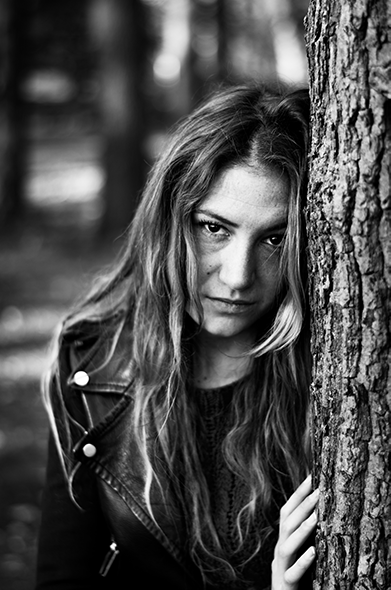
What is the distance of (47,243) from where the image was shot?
11.2m

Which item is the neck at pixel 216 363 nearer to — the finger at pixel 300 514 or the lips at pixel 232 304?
the lips at pixel 232 304

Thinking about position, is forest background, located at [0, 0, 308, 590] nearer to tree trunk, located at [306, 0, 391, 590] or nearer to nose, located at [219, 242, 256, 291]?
nose, located at [219, 242, 256, 291]

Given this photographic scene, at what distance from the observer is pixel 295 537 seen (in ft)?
6.61

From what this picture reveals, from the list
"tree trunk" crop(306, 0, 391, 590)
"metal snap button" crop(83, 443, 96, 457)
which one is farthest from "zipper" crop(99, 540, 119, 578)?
"tree trunk" crop(306, 0, 391, 590)

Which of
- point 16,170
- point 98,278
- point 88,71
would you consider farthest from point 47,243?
point 98,278

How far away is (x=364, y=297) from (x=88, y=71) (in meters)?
15.1

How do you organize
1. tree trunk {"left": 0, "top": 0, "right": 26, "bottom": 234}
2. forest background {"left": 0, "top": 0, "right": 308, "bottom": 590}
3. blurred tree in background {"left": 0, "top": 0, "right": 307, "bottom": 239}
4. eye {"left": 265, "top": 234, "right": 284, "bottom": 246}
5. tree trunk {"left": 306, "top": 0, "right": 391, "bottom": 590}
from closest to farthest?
tree trunk {"left": 306, "top": 0, "right": 391, "bottom": 590}, eye {"left": 265, "top": 234, "right": 284, "bottom": 246}, forest background {"left": 0, "top": 0, "right": 308, "bottom": 590}, blurred tree in background {"left": 0, "top": 0, "right": 307, "bottom": 239}, tree trunk {"left": 0, "top": 0, "right": 26, "bottom": 234}

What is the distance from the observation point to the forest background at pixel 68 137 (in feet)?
17.2

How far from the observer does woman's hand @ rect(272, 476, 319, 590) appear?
198cm

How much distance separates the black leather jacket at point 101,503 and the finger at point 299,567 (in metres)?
0.46

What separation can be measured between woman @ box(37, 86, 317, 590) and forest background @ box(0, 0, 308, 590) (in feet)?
1.43

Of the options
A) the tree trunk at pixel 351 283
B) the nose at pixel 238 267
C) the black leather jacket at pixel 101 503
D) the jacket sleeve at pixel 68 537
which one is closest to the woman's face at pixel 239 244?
the nose at pixel 238 267

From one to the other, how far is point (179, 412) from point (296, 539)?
0.60 m

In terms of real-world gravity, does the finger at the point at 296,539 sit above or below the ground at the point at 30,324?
above
